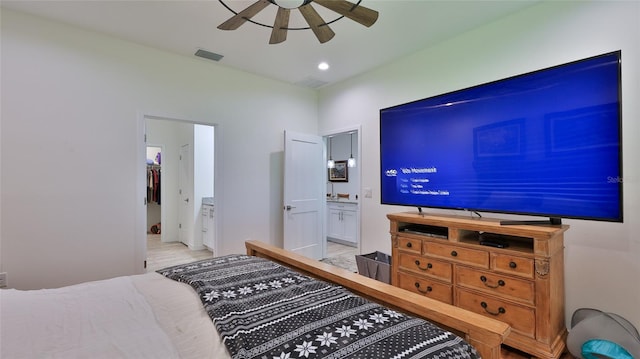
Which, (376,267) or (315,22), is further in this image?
(376,267)

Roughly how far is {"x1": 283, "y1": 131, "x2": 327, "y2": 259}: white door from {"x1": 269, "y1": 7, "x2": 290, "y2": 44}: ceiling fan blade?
1.82m

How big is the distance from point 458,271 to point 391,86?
2.31 meters

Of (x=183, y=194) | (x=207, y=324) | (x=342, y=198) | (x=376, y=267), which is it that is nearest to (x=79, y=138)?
(x=207, y=324)

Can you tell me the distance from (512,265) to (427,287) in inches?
27.7

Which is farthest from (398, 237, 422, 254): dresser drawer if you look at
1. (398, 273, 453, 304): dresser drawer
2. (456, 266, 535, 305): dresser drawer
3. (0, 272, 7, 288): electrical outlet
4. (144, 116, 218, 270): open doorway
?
(0, 272, 7, 288): electrical outlet

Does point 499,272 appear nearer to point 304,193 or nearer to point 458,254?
point 458,254

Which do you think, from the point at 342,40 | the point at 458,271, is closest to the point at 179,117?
the point at 342,40

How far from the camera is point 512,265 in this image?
2016 mm

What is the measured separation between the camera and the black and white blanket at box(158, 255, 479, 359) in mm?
910

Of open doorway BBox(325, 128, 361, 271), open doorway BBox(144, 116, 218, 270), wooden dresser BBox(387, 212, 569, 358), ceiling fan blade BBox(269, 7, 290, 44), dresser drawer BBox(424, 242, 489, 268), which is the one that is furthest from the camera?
open doorway BBox(325, 128, 361, 271)

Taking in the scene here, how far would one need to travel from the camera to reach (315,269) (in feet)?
5.65

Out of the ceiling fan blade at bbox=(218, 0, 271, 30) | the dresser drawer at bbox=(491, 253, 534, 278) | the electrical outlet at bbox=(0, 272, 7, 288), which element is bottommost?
the electrical outlet at bbox=(0, 272, 7, 288)

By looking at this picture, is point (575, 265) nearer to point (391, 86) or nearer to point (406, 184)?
point (406, 184)

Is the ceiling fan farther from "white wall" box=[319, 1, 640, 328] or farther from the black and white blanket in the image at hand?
the black and white blanket
